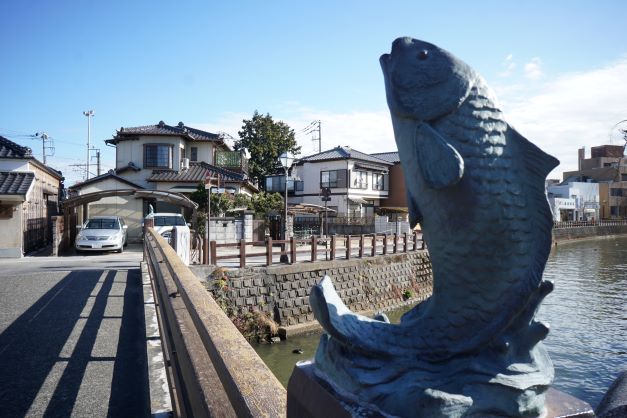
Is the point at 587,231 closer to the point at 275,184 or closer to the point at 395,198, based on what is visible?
the point at 395,198

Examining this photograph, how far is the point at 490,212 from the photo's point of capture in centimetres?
142

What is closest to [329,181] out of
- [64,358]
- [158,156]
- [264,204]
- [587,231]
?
[264,204]

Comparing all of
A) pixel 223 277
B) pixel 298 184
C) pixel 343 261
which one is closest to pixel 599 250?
pixel 298 184

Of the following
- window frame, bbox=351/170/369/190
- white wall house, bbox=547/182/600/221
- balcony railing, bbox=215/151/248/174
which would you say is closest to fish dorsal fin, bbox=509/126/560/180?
balcony railing, bbox=215/151/248/174

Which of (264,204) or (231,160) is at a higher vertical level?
(231,160)

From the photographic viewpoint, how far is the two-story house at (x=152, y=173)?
21578mm

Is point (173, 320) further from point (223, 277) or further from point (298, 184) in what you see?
point (298, 184)

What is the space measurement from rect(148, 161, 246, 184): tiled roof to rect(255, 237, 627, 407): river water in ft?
42.7

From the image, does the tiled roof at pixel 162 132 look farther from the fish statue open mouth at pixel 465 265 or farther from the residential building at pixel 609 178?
the residential building at pixel 609 178

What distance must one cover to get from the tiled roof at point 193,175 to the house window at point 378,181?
1326 centimetres

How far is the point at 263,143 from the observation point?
36.3m

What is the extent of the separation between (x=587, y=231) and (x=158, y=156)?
137ft

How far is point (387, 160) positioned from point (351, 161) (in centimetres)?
609

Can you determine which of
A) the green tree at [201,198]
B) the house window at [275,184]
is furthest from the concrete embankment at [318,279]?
the house window at [275,184]
